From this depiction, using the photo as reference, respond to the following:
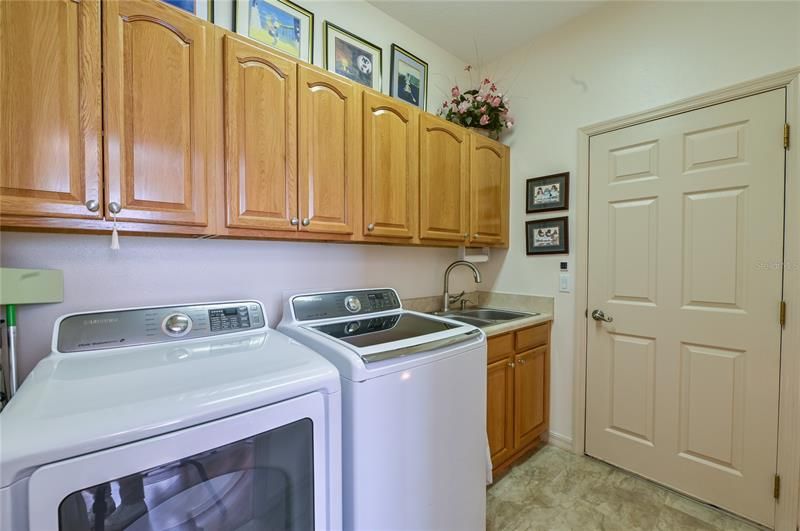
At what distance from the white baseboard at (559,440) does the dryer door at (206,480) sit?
1.90 meters

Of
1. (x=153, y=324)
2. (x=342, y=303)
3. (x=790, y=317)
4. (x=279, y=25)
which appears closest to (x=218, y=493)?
(x=153, y=324)

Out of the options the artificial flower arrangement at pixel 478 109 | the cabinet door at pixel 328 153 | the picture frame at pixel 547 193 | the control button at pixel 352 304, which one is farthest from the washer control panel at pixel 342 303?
the artificial flower arrangement at pixel 478 109

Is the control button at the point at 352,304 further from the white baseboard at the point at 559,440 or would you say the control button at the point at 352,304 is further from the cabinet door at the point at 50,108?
the white baseboard at the point at 559,440

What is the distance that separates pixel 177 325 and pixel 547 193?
2241 millimetres

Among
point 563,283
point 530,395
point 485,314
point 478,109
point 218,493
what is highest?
point 478,109

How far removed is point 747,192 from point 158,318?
2.65 metres

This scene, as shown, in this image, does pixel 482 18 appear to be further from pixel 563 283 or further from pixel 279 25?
pixel 563 283

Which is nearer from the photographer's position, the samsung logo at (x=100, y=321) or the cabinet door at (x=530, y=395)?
the samsung logo at (x=100, y=321)

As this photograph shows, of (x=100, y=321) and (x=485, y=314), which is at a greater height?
(x=100, y=321)

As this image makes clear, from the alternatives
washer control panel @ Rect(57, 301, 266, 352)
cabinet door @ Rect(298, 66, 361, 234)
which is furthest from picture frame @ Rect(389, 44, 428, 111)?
washer control panel @ Rect(57, 301, 266, 352)

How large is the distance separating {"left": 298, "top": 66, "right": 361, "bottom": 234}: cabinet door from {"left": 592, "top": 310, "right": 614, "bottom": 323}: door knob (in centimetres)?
162

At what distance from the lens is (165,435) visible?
0.69 meters

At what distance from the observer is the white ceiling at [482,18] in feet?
6.64

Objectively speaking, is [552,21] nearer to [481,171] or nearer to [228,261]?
[481,171]
